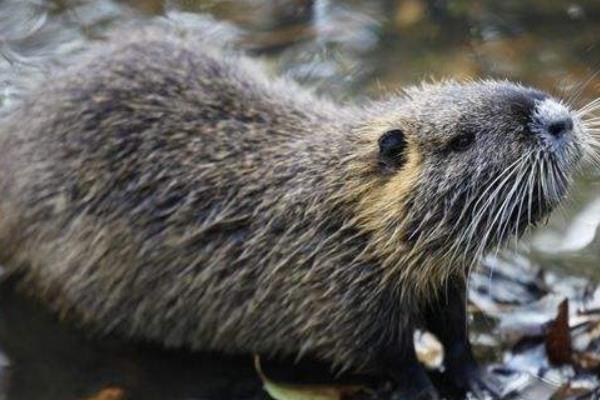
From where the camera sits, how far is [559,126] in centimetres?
385

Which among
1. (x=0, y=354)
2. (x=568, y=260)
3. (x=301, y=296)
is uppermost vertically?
(x=568, y=260)

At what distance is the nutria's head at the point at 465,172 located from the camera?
3873 mm

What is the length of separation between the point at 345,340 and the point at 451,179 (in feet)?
2.37

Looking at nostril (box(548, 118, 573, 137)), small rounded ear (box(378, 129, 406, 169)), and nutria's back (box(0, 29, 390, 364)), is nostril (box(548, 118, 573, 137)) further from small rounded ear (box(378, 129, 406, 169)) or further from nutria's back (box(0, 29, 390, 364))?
nutria's back (box(0, 29, 390, 364))

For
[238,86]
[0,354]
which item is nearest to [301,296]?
[238,86]

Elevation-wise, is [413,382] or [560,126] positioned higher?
[560,126]

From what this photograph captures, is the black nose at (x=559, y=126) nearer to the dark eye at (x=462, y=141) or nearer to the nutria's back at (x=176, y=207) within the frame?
the dark eye at (x=462, y=141)

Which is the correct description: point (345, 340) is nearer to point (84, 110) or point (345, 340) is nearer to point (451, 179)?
point (451, 179)

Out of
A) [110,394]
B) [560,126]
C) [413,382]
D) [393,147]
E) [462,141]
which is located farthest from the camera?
[110,394]

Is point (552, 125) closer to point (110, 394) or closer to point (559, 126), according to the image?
point (559, 126)

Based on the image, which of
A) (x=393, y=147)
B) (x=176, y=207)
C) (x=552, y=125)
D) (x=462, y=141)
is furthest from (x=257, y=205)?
(x=552, y=125)

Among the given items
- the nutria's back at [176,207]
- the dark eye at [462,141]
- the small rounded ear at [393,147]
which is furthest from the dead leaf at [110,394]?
the dark eye at [462,141]

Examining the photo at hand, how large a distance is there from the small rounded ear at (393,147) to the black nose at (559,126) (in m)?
0.52

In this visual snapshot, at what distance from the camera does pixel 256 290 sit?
4406 mm
